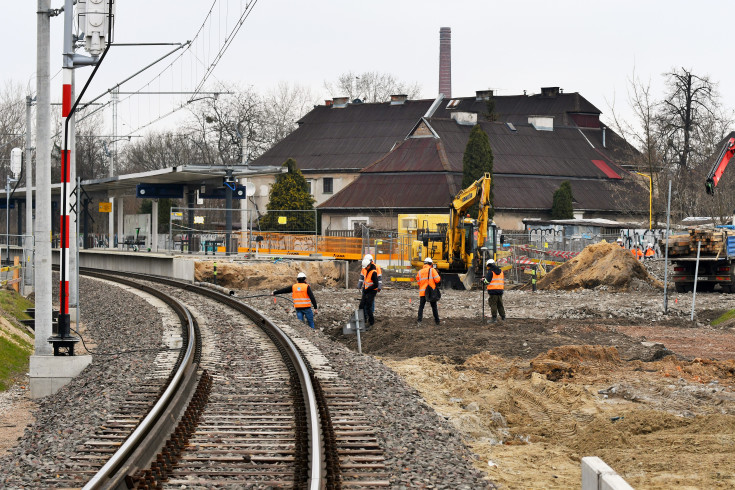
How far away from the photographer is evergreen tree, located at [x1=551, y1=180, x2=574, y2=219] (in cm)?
6644

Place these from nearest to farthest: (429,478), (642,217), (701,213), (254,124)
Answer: (429,478)
(701,213)
(642,217)
(254,124)

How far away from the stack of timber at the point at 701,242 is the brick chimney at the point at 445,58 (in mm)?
75242

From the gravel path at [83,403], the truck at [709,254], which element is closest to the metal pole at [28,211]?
the gravel path at [83,403]

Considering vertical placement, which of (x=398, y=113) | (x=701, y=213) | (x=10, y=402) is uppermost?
(x=398, y=113)

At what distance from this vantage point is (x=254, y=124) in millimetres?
98312

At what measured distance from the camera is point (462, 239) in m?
37.7

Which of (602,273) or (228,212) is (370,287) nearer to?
(602,273)

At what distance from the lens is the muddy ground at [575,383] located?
10.1 metres

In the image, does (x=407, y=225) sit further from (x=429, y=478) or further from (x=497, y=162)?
(x=429, y=478)

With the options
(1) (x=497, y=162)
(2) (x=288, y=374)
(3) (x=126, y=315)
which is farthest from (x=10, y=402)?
(1) (x=497, y=162)

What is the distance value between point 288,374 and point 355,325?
453 cm

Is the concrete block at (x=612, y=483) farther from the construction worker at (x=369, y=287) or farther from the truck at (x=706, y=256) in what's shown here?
the truck at (x=706, y=256)

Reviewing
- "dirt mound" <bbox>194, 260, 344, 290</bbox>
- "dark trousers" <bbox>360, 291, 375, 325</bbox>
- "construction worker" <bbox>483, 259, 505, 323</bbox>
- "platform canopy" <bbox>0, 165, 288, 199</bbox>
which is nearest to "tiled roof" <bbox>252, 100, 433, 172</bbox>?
"platform canopy" <bbox>0, 165, 288, 199</bbox>

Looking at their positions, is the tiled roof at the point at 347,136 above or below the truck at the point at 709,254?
above
